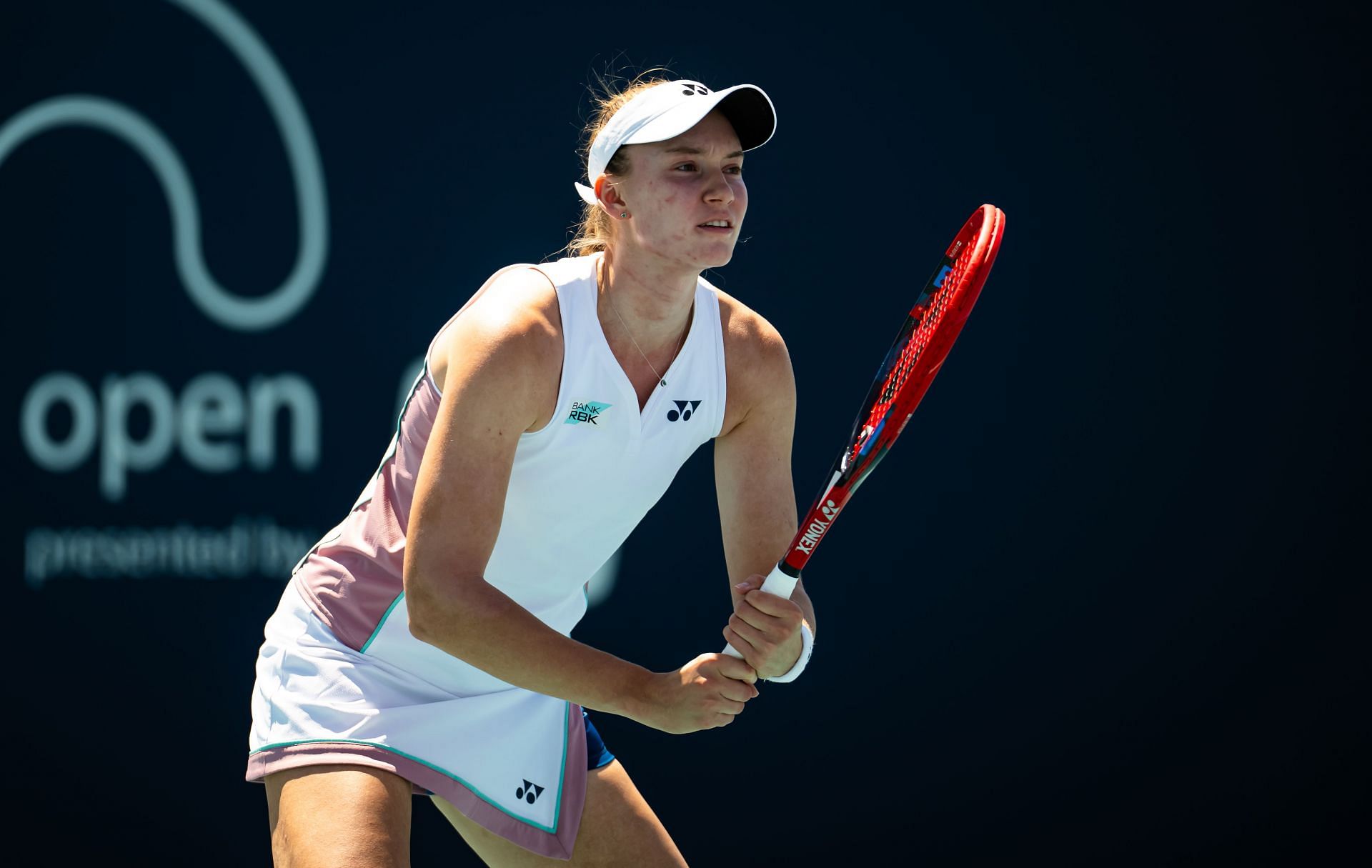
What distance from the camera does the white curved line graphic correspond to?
3885 millimetres

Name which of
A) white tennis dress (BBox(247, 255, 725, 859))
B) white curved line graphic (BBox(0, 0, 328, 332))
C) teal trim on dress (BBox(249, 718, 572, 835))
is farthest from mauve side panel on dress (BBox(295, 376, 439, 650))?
white curved line graphic (BBox(0, 0, 328, 332))

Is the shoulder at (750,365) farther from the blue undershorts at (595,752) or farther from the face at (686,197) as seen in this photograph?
the blue undershorts at (595,752)

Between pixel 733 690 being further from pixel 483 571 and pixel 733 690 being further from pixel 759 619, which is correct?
pixel 483 571

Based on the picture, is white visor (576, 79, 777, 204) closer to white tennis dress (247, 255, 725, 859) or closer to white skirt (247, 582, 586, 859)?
white tennis dress (247, 255, 725, 859)

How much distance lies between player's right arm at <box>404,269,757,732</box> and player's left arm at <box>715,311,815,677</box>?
1.12 feet

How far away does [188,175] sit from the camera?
3.91m

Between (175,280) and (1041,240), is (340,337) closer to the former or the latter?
(175,280)

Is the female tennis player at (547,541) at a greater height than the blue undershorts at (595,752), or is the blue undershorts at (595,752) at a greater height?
the female tennis player at (547,541)

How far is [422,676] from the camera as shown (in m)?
2.38

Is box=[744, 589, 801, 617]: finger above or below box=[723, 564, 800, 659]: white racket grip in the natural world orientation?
below

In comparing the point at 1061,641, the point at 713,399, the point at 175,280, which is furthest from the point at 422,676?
the point at 1061,641

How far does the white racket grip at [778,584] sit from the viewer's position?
7.09 feet

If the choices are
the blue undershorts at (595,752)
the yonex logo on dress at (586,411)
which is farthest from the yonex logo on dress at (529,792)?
the yonex logo on dress at (586,411)

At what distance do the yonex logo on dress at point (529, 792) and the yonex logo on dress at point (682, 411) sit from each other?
0.65 metres
